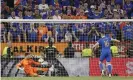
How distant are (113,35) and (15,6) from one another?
550cm

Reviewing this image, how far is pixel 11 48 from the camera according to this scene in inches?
595

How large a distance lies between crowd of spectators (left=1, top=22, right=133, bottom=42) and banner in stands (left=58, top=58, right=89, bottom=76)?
65cm

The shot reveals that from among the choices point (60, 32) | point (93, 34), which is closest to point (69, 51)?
point (60, 32)

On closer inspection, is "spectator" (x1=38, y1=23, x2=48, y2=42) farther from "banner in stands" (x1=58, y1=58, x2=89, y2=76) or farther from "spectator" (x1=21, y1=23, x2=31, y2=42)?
"banner in stands" (x1=58, y1=58, x2=89, y2=76)

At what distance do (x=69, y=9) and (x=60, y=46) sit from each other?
13.9ft

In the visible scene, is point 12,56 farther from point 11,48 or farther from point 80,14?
point 80,14

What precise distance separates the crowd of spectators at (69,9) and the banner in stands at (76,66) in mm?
3486

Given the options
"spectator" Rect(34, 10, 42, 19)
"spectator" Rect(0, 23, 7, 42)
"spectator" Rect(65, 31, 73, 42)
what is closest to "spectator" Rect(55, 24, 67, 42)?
"spectator" Rect(65, 31, 73, 42)

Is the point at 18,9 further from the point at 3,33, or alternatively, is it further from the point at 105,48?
the point at 3,33

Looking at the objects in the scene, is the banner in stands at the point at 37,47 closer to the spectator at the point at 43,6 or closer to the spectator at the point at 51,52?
the spectator at the point at 51,52

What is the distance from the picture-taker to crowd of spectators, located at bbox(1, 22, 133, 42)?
14.8 metres

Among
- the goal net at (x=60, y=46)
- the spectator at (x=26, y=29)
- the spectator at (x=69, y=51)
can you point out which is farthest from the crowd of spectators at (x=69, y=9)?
the spectator at (x=26, y=29)

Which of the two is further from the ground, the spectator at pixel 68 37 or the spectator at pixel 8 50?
the spectator at pixel 68 37

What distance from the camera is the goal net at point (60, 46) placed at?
14922 millimetres
